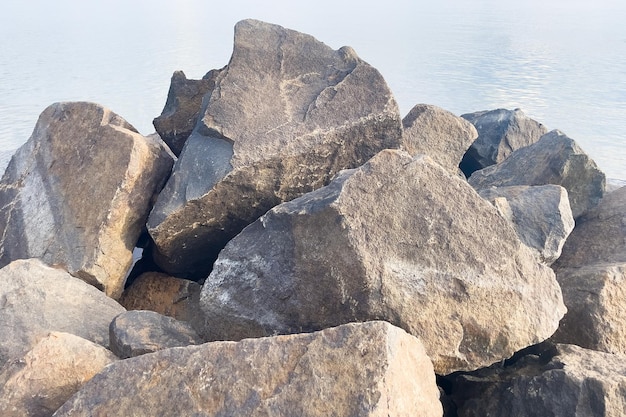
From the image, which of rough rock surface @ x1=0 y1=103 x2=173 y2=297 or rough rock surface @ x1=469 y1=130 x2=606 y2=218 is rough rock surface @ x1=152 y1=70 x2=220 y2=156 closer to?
rough rock surface @ x1=0 y1=103 x2=173 y2=297

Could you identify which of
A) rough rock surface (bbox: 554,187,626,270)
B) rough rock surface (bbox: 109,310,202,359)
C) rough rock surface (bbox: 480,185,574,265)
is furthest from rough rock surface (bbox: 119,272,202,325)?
rough rock surface (bbox: 554,187,626,270)

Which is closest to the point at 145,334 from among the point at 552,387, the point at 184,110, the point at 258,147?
the point at 258,147

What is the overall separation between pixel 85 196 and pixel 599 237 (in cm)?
226

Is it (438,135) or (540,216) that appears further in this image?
(438,135)

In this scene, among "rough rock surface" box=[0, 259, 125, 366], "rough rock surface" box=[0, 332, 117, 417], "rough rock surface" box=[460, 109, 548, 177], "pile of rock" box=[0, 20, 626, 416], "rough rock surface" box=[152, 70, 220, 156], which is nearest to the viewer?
"pile of rock" box=[0, 20, 626, 416]

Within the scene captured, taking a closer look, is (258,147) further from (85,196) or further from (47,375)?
(47,375)

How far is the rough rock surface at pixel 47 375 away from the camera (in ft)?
5.54

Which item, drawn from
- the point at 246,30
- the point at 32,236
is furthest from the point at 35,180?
the point at 246,30

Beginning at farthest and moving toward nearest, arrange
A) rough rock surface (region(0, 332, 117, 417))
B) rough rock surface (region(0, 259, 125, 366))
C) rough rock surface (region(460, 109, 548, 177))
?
rough rock surface (region(460, 109, 548, 177))
rough rock surface (region(0, 259, 125, 366))
rough rock surface (region(0, 332, 117, 417))

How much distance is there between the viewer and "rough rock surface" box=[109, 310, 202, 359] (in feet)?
6.46

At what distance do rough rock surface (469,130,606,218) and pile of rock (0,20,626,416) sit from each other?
1cm

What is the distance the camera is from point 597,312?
221 cm

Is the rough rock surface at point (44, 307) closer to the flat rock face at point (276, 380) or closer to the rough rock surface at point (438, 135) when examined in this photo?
the flat rock face at point (276, 380)

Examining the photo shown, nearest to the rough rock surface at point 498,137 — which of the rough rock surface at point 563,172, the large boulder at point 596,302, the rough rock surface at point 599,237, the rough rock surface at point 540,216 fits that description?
the rough rock surface at point 563,172
